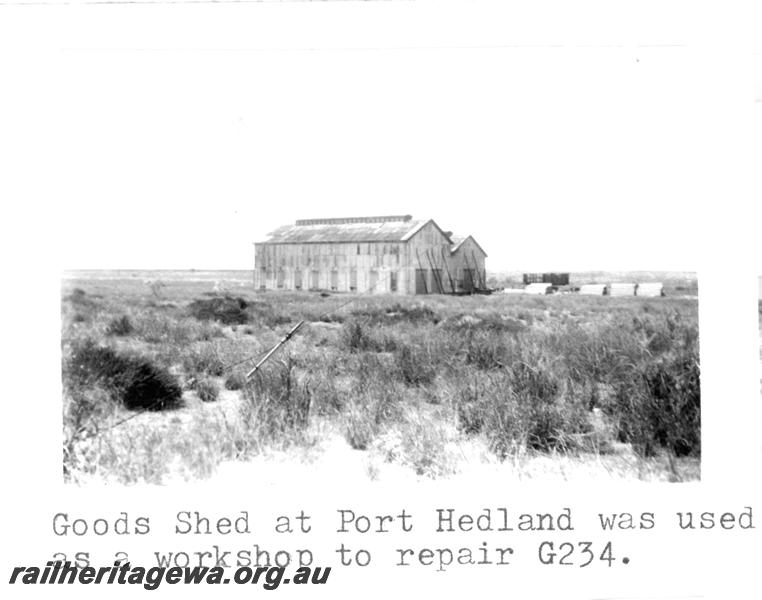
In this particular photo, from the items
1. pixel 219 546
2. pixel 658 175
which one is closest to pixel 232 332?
pixel 219 546

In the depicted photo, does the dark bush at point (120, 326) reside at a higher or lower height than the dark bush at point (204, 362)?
higher

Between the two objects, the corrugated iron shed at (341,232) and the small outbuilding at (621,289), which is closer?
the corrugated iron shed at (341,232)

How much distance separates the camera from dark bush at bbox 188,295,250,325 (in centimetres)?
Result: 409

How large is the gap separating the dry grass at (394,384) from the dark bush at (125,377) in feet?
0.08

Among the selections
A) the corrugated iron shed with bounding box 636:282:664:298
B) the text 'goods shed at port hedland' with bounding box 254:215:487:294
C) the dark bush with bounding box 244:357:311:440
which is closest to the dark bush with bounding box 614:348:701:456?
the corrugated iron shed with bounding box 636:282:664:298

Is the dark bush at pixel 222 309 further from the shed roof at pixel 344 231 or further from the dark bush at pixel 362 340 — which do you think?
the dark bush at pixel 362 340

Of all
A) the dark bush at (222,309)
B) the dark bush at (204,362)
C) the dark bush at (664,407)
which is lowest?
the dark bush at (664,407)

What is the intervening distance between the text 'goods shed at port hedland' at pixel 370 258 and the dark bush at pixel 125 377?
90 centimetres

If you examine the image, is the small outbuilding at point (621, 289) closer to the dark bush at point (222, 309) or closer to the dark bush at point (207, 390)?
the dark bush at point (222, 309)

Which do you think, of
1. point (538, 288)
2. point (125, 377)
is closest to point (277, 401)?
point (125, 377)

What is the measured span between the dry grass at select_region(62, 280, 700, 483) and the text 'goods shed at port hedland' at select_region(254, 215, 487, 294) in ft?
0.41

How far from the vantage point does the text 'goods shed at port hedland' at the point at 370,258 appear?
4.02 metres

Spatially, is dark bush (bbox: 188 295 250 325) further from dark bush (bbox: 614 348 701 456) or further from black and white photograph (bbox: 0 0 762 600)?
dark bush (bbox: 614 348 701 456)

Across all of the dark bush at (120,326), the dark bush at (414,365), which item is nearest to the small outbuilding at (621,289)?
the dark bush at (414,365)
